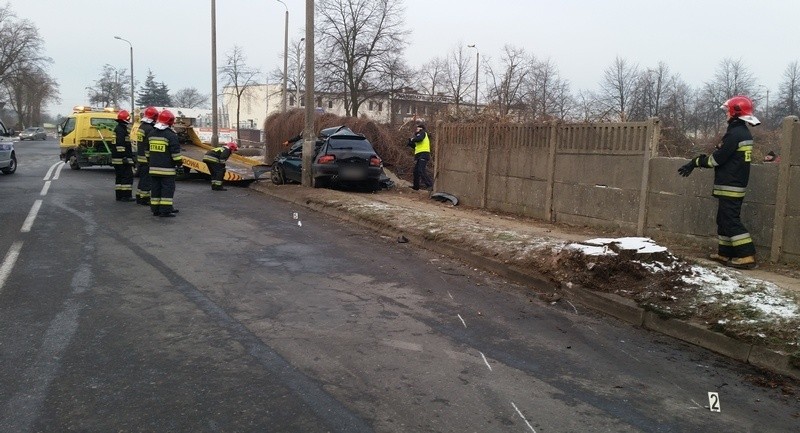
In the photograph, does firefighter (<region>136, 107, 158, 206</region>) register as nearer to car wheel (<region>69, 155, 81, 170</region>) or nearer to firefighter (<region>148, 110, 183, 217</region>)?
firefighter (<region>148, 110, 183, 217</region>)

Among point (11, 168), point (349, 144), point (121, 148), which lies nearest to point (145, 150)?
point (121, 148)

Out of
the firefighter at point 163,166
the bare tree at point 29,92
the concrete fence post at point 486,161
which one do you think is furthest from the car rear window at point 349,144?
the bare tree at point 29,92

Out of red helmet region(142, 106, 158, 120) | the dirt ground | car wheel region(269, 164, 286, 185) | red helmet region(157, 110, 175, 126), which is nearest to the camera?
the dirt ground

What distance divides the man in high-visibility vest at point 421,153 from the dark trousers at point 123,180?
22.2 feet

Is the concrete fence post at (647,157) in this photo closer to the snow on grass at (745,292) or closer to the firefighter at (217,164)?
the snow on grass at (745,292)

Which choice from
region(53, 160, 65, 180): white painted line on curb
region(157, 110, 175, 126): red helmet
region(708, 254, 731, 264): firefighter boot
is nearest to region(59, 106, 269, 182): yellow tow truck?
region(53, 160, 65, 180): white painted line on curb

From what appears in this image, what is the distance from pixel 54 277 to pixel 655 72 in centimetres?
4767

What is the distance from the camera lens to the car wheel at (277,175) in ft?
63.7

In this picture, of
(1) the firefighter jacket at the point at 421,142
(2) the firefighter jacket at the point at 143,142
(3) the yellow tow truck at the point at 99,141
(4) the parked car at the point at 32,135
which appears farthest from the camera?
(4) the parked car at the point at 32,135

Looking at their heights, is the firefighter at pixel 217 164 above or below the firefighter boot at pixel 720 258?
above

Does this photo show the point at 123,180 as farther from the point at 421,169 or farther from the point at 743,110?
the point at 743,110

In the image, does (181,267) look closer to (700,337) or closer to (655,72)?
(700,337)

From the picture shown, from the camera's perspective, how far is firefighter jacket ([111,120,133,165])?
14.4m

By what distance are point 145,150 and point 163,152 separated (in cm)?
150
